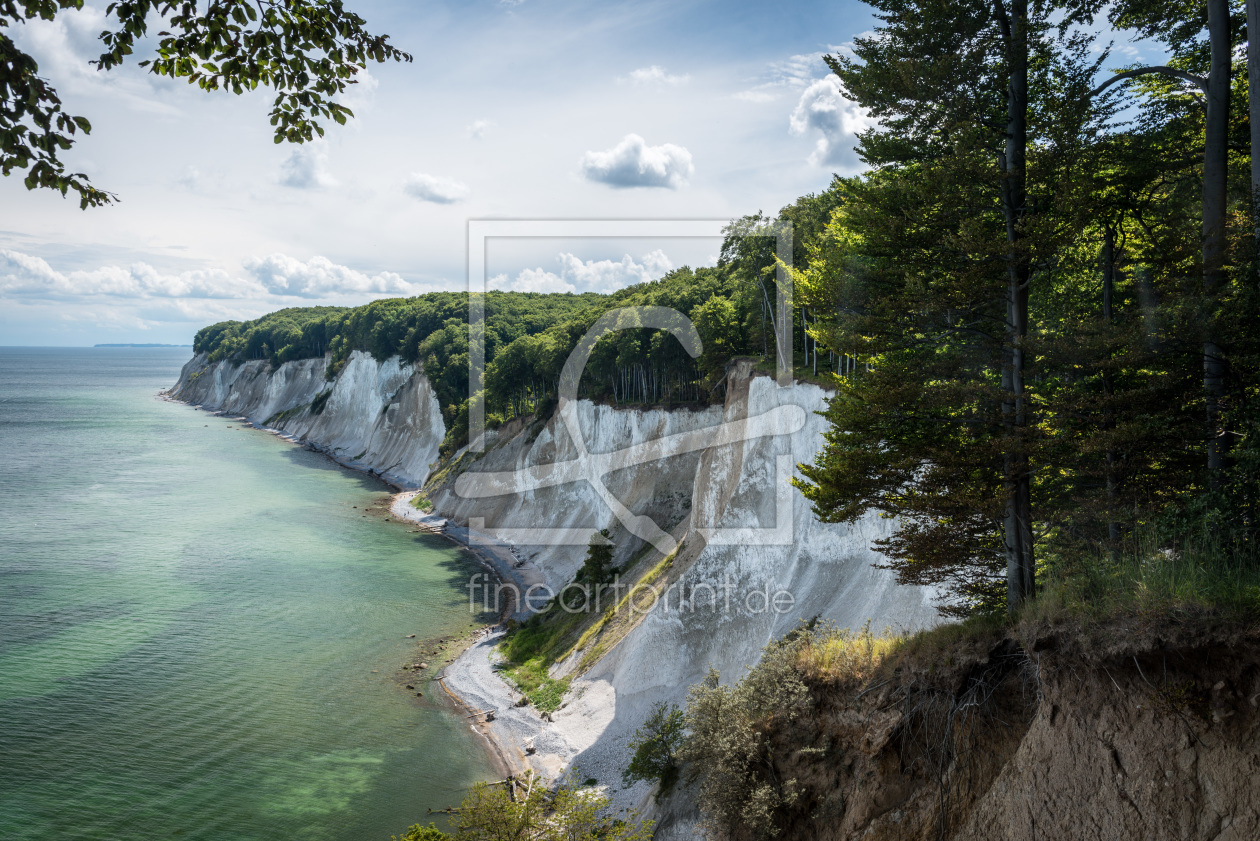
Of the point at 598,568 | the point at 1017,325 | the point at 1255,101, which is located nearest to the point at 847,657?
the point at 1017,325

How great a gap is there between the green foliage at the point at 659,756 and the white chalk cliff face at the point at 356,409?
5319 centimetres

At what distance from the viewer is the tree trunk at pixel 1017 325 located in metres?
11.5

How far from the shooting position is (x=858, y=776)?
1292 cm

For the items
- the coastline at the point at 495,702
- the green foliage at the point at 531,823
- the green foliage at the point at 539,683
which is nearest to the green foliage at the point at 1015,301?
the green foliage at the point at 531,823

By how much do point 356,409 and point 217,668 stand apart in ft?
223

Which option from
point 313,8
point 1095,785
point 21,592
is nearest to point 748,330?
point 1095,785

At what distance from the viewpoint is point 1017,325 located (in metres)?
11.9

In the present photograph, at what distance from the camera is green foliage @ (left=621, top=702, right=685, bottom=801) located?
67.5 feet

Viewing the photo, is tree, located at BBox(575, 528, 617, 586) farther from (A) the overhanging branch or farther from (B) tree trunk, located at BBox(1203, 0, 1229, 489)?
(A) the overhanging branch

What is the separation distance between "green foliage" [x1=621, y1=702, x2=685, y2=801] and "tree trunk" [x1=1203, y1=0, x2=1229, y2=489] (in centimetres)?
1505

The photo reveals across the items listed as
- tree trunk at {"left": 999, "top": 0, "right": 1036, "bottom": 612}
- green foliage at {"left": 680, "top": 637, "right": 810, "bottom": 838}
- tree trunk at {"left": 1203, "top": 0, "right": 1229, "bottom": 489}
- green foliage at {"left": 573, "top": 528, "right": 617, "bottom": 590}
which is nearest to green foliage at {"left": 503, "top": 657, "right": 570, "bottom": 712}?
green foliage at {"left": 573, "top": 528, "right": 617, "bottom": 590}

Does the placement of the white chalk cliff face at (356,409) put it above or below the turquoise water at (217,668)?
above

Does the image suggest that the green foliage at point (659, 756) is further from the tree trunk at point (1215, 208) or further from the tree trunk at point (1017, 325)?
the tree trunk at point (1215, 208)

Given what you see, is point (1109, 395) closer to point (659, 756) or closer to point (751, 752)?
point (751, 752)
